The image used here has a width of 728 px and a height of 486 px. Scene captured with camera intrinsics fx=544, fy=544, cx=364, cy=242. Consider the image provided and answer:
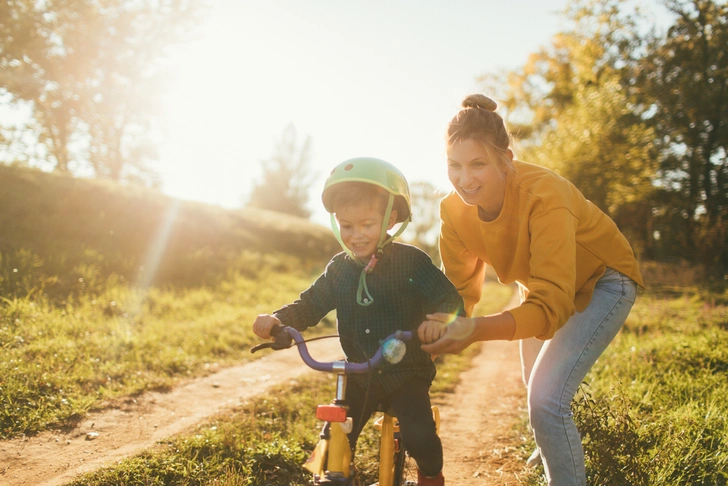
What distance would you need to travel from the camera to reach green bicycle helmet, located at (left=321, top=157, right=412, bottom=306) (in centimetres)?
303

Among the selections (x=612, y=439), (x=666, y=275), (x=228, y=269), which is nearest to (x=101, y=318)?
(x=228, y=269)

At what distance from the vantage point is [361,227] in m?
3.10

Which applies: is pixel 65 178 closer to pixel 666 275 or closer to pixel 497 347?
pixel 497 347

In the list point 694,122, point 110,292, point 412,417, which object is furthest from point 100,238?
point 694,122

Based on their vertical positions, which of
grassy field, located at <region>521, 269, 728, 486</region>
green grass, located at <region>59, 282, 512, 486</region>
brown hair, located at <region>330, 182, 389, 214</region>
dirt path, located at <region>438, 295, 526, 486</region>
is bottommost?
dirt path, located at <region>438, 295, 526, 486</region>

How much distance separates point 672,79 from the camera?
53.5 ft

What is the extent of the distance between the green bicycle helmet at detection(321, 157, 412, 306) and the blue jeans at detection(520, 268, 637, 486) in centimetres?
111

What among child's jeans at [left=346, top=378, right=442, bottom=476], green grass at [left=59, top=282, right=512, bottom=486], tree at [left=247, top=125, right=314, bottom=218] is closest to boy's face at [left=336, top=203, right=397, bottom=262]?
child's jeans at [left=346, top=378, right=442, bottom=476]

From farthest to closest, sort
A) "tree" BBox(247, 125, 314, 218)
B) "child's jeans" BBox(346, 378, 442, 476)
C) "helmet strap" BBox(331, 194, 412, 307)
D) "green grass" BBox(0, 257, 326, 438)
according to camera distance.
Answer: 1. "tree" BBox(247, 125, 314, 218)
2. "green grass" BBox(0, 257, 326, 438)
3. "helmet strap" BBox(331, 194, 412, 307)
4. "child's jeans" BBox(346, 378, 442, 476)

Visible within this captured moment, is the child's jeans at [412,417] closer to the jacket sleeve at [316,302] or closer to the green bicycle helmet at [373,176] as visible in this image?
the jacket sleeve at [316,302]

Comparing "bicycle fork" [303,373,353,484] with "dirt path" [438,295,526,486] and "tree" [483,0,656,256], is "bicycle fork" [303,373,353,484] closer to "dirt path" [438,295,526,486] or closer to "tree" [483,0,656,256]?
"dirt path" [438,295,526,486]

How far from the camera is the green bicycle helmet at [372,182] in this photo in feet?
9.95

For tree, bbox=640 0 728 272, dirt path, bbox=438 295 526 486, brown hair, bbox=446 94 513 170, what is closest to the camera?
brown hair, bbox=446 94 513 170

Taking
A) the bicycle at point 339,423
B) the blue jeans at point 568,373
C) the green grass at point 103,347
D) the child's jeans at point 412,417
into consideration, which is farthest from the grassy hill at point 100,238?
the blue jeans at point 568,373
